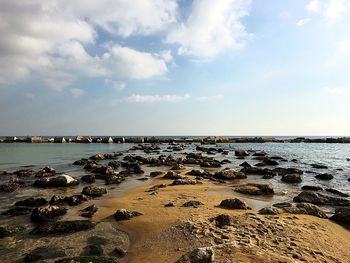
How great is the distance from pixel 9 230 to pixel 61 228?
205 centimetres

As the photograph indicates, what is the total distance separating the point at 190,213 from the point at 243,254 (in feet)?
16.3

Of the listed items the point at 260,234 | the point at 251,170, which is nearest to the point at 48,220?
the point at 260,234

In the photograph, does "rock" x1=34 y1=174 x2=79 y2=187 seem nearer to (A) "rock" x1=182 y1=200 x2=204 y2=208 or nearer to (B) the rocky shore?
(B) the rocky shore

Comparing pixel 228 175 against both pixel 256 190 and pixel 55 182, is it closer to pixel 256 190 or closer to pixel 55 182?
pixel 256 190

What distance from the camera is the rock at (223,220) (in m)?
11.5

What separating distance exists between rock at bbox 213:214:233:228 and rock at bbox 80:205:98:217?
6103 millimetres

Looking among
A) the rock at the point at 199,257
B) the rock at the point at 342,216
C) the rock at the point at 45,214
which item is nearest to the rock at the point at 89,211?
the rock at the point at 45,214

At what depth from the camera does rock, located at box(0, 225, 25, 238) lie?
11.2 meters

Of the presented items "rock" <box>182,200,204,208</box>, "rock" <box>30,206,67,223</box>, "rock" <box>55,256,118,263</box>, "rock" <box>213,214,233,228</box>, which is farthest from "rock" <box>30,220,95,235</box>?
"rock" <box>213,214,233,228</box>

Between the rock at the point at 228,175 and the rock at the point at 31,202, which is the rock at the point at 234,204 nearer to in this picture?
the rock at the point at 31,202

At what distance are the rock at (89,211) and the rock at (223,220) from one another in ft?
20.0

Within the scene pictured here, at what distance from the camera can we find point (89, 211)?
14453 mm

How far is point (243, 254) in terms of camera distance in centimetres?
860

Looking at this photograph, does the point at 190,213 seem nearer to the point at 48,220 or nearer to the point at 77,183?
the point at 48,220
